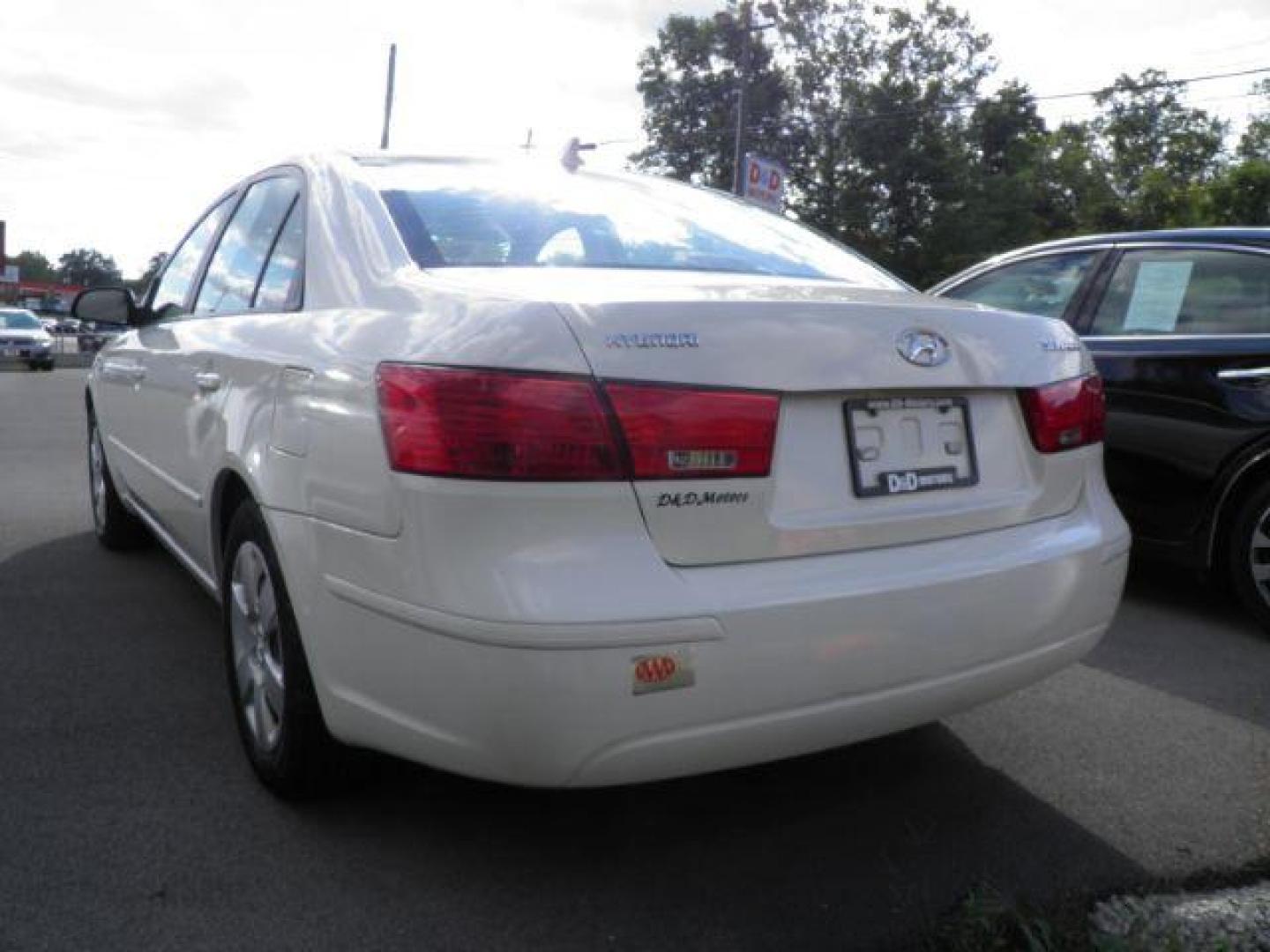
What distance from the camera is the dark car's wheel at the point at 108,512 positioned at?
5.29 metres

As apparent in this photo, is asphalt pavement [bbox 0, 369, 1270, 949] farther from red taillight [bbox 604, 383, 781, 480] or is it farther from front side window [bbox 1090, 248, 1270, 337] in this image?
front side window [bbox 1090, 248, 1270, 337]

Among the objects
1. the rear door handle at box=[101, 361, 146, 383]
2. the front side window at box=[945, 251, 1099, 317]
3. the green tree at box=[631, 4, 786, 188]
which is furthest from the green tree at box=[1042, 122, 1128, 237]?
the rear door handle at box=[101, 361, 146, 383]

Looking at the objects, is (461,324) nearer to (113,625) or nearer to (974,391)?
(974,391)

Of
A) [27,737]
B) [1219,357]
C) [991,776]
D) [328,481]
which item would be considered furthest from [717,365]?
[1219,357]

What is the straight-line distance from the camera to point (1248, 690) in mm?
3662

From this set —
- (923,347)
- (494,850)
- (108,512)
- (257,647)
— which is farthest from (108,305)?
(923,347)

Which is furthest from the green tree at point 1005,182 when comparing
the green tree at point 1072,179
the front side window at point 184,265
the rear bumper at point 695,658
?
the rear bumper at point 695,658

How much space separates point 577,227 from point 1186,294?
2.87 metres

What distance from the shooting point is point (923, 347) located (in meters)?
2.37

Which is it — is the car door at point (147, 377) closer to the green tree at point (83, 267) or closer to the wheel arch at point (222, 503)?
the wheel arch at point (222, 503)

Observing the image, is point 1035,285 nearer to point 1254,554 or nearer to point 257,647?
point 1254,554

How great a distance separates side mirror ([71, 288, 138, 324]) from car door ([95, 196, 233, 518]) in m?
0.07

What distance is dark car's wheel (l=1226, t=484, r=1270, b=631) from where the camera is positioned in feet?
13.8

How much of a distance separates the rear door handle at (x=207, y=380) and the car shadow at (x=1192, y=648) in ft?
9.47
